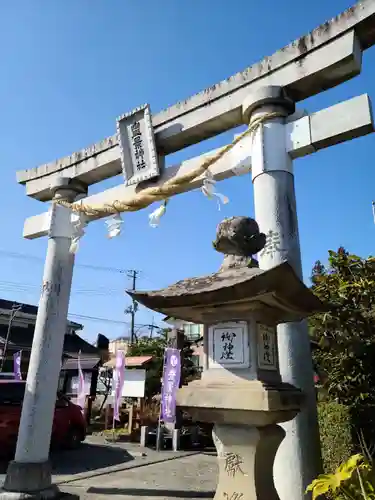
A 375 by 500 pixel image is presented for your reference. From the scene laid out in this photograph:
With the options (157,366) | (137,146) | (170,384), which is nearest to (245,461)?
(137,146)

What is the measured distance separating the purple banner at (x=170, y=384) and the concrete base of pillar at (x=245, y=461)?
845cm

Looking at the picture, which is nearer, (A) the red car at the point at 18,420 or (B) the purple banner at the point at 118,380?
(A) the red car at the point at 18,420

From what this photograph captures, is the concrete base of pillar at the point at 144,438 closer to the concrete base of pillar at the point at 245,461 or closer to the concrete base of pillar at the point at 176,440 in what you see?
the concrete base of pillar at the point at 176,440

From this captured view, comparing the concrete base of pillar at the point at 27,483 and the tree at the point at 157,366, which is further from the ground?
the tree at the point at 157,366

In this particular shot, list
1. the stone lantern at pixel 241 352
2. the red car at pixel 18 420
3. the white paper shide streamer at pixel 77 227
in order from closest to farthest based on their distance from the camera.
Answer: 1. the stone lantern at pixel 241 352
2. the white paper shide streamer at pixel 77 227
3. the red car at pixel 18 420

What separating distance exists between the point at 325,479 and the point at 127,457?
8.25m

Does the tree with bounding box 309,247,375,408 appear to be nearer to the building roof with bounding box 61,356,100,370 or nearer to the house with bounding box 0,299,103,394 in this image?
the building roof with bounding box 61,356,100,370

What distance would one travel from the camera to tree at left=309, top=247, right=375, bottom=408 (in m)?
5.86

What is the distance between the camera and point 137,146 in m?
6.60

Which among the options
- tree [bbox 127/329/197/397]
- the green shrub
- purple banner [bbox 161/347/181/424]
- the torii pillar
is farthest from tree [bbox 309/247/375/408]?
tree [bbox 127/329/197/397]

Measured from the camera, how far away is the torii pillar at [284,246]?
150 inches

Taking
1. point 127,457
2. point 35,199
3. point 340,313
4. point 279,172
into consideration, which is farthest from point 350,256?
point 127,457

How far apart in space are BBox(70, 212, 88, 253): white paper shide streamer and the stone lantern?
159 inches

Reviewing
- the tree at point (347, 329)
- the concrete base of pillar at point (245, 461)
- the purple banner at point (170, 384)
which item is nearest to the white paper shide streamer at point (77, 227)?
the tree at point (347, 329)
